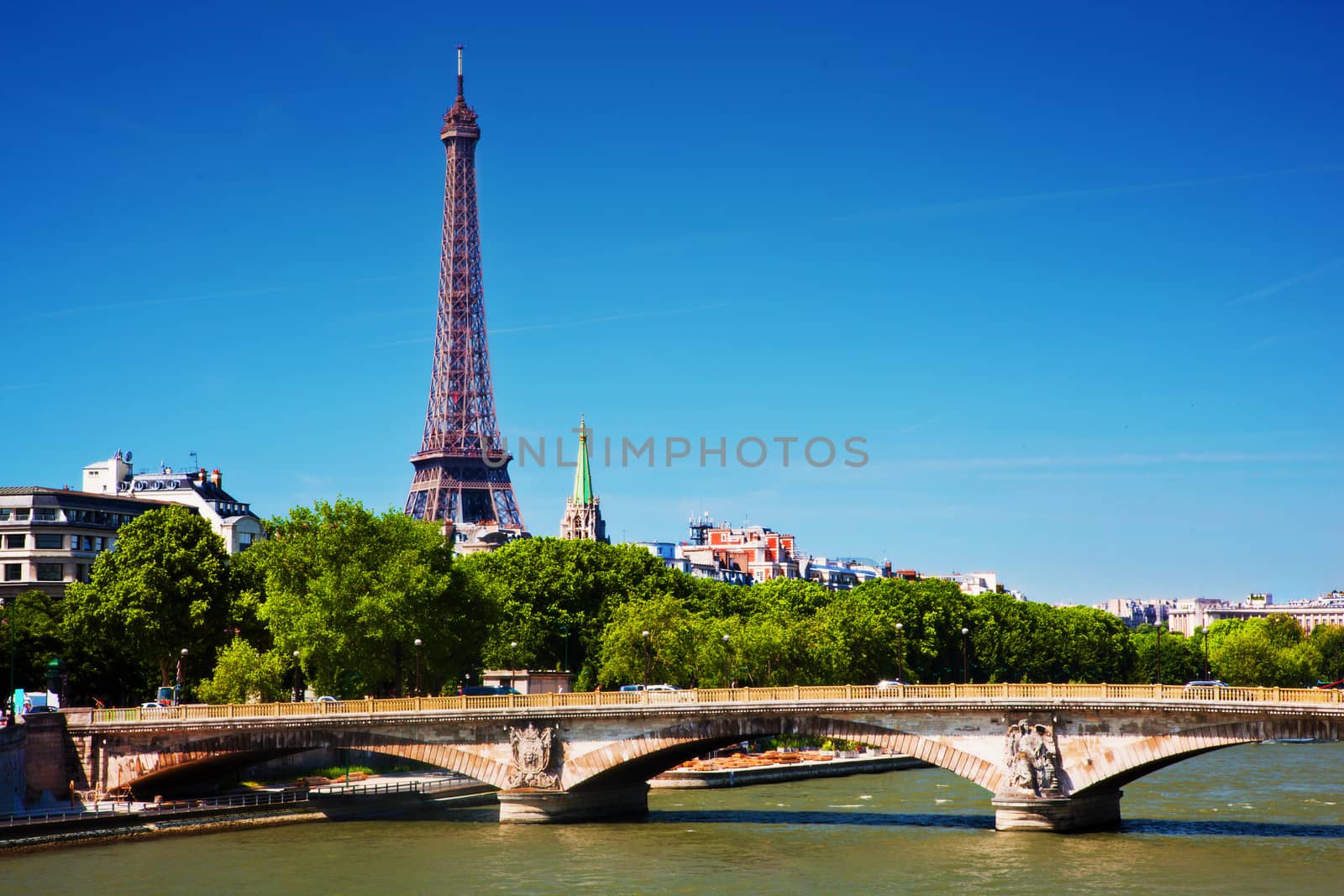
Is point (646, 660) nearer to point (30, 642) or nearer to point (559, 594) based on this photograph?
point (559, 594)

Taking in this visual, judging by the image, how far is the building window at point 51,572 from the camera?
112m

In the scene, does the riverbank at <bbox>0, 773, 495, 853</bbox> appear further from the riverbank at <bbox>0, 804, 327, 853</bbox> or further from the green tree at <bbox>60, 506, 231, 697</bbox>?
the green tree at <bbox>60, 506, 231, 697</bbox>

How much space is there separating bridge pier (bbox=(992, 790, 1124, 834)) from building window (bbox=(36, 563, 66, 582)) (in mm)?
72626

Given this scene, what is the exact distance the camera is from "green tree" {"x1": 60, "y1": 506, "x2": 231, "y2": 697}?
85.8 metres

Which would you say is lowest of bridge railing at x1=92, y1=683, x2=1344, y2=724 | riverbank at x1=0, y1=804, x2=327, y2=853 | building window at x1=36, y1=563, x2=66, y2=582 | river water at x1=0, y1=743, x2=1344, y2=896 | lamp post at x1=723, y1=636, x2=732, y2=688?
river water at x1=0, y1=743, x2=1344, y2=896

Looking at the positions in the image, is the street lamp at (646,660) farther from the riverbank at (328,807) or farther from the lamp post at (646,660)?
the riverbank at (328,807)

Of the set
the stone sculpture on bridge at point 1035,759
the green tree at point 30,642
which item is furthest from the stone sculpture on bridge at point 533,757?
the green tree at point 30,642

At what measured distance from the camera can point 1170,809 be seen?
7050 cm

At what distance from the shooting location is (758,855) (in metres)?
58.2

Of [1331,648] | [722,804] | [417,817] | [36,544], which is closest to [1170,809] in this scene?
[722,804]

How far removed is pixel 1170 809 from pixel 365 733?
33.5 metres

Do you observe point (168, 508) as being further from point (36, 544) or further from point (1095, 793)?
point (1095, 793)

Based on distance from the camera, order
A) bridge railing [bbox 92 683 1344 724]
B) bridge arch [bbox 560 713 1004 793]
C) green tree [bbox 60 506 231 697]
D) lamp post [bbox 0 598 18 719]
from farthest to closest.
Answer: green tree [bbox 60 506 231 697] < lamp post [bbox 0 598 18 719] < bridge arch [bbox 560 713 1004 793] < bridge railing [bbox 92 683 1344 724]

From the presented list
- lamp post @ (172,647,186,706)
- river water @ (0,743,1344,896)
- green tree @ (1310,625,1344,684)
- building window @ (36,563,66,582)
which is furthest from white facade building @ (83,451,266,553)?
green tree @ (1310,625,1344,684)
